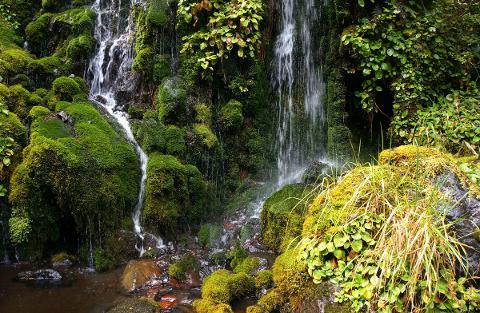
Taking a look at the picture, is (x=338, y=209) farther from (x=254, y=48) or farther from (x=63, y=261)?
(x=254, y=48)

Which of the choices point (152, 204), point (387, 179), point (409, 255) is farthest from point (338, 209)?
point (152, 204)

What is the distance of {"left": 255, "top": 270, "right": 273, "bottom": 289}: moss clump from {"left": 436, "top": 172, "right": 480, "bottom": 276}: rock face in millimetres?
3116

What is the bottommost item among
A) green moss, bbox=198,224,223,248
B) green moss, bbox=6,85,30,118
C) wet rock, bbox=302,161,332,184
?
green moss, bbox=198,224,223,248

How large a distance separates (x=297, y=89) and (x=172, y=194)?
→ 4835mm

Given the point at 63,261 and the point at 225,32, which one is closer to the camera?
the point at 63,261

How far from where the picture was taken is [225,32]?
9.27 m

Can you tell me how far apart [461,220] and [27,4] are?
1412 centimetres

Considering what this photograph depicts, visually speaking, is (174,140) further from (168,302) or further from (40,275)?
(168,302)

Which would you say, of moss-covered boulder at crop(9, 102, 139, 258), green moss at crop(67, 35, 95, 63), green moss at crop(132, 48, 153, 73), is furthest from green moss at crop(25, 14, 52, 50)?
moss-covered boulder at crop(9, 102, 139, 258)

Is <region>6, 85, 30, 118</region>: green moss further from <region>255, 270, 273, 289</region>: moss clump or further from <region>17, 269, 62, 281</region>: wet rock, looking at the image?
<region>255, 270, 273, 289</region>: moss clump

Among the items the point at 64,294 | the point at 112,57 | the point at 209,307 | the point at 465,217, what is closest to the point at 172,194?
the point at 64,294

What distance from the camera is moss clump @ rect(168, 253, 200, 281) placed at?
22.0ft

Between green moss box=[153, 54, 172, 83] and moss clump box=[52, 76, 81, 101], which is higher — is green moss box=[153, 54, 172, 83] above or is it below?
above

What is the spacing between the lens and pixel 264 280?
6.08 meters
